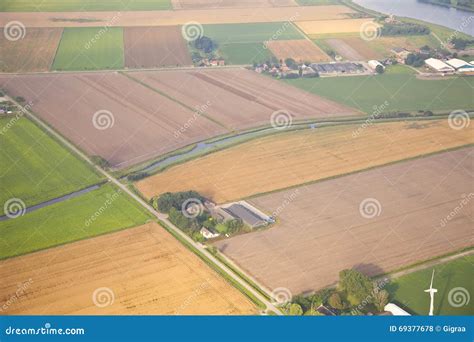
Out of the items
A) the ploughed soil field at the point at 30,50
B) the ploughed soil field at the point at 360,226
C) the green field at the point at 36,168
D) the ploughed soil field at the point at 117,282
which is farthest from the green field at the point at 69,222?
the ploughed soil field at the point at 30,50

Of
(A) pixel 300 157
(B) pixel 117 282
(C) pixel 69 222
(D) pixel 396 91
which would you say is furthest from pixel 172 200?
(D) pixel 396 91

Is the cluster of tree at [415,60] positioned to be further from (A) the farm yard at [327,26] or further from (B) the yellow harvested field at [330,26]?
(B) the yellow harvested field at [330,26]

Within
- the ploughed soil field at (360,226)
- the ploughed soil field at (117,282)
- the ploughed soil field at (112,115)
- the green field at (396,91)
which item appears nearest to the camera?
the ploughed soil field at (117,282)

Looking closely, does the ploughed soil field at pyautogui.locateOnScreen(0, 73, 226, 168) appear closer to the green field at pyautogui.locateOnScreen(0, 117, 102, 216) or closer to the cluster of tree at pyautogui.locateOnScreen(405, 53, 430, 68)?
the green field at pyautogui.locateOnScreen(0, 117, 102, 216)

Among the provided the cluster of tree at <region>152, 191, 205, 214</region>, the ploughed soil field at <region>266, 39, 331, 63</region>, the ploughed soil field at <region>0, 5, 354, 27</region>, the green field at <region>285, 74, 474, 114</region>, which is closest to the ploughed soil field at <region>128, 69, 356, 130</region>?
the green field at <region>285, 74, 474, 114</region>

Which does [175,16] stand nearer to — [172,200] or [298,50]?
[298,50]

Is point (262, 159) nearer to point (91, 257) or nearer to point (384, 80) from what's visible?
point (91, 257)

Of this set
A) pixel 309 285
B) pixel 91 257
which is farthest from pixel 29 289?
pixel 309 285

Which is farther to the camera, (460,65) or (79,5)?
(79,5)
